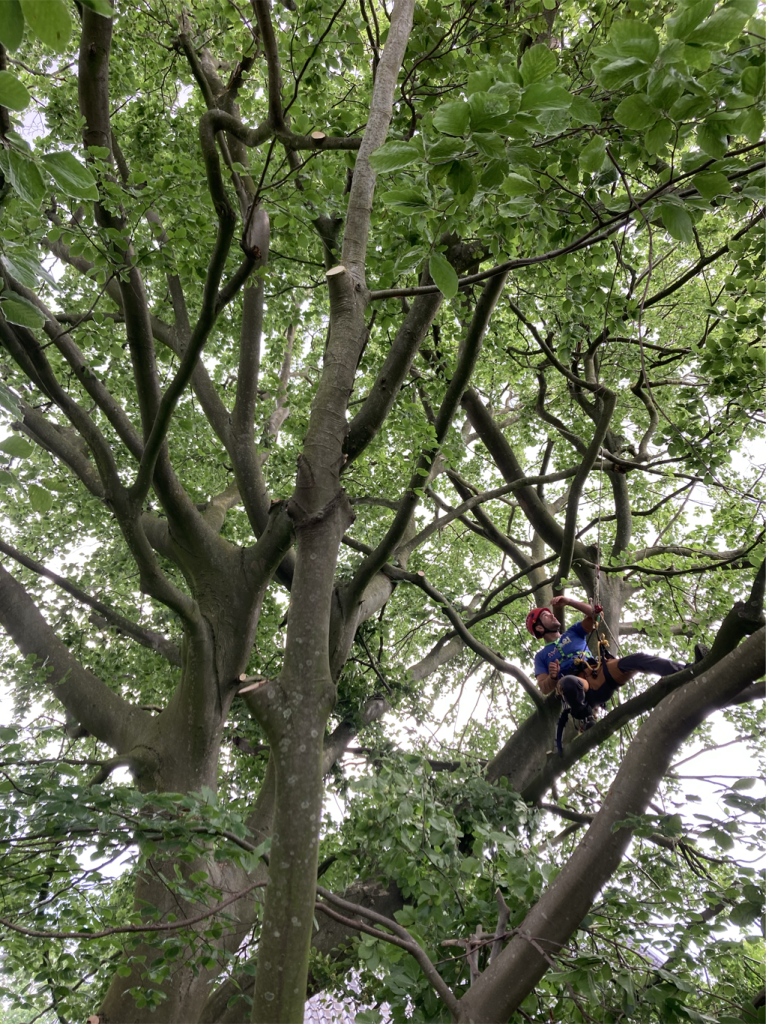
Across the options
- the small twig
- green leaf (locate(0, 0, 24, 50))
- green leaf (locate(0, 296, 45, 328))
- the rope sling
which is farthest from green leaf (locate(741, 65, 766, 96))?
the rope sling

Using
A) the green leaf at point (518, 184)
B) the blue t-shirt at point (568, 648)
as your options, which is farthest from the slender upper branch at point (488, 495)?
the green leaf at point (518, 184)

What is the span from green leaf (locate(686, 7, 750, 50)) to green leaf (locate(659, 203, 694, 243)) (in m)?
0.31

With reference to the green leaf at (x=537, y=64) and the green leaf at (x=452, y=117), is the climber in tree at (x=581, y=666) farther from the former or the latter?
the green leaf at (x=452, y=117)

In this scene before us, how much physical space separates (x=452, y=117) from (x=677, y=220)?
2.04 ft

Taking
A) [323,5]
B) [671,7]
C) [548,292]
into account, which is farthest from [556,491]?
[323,5]

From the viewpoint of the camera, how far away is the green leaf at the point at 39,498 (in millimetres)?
1257

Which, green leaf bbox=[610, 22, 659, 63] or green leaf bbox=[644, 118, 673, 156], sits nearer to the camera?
green leaf bbox=[610, 22, 659, 63]

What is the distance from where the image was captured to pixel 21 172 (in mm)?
898

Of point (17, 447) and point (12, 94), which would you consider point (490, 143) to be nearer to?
point (12, 94)

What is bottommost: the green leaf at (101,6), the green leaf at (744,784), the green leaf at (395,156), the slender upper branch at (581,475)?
the green leaf at (744,784)

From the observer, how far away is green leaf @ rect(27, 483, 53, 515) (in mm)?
1257

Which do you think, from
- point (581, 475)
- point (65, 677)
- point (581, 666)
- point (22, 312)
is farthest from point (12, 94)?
point (581, 666)

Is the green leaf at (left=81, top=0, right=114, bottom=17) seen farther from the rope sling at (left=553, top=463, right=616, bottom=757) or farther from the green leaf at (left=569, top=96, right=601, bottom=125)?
the rope sling at (left=553, top=463, right=616, bottom=757)

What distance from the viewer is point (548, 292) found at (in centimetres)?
570
